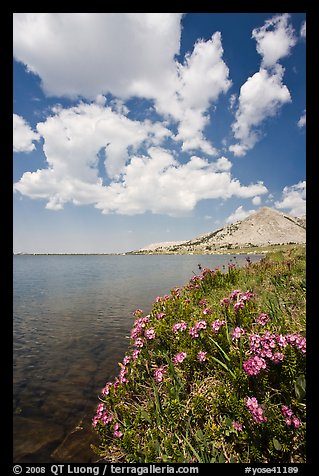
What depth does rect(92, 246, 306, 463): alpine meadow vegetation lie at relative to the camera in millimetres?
3135

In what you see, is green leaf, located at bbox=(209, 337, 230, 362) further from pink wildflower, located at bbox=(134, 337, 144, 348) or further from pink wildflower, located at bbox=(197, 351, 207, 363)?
pink wildflower, located at bbox=(134, 337, 144, 348)

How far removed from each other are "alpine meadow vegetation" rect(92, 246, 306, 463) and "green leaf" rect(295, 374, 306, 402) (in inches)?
0.5

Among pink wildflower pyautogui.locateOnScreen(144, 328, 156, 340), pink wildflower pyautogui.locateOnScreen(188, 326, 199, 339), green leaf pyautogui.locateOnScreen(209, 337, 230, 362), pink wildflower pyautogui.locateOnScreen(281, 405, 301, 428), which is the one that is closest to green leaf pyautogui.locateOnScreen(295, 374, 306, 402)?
pink wildflower pyautogui.locateOnScreen(281, 405, 301, 428)

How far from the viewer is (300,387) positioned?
3.09 meters

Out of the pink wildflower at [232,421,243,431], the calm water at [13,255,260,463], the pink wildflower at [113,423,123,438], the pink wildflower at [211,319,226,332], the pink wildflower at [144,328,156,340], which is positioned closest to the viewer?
the pink wildflower at [232,421,243,431]

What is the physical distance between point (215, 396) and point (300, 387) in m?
1.37

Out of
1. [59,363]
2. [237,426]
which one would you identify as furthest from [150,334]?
[59,363]

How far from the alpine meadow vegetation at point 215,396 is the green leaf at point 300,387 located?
1 cm

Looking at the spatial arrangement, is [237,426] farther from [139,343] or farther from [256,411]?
[139,343]
